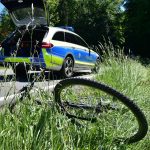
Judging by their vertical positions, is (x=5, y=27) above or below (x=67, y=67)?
above

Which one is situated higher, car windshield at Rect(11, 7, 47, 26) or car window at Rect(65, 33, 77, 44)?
car windshield at Rect(11, 7, 47, 26)

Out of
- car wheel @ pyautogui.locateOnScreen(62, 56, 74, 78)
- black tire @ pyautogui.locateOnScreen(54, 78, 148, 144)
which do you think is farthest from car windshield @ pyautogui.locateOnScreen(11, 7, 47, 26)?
black tire @ pyautogui.locateOnScreen(54, 78, 148, 144)

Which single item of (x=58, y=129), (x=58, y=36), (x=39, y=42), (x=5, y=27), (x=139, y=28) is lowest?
(x=58, y=129)

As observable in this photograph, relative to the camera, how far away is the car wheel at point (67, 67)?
1205 centimetres

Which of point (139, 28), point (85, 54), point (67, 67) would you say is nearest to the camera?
point (67, 67)

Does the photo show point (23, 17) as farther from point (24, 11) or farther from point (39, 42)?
point (39, 42)

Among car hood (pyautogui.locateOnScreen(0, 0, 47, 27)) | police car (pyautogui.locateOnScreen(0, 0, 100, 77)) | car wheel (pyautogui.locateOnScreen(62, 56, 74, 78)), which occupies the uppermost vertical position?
car hood (pyautogui.locateOnScreen(0, 0, 47, 27))

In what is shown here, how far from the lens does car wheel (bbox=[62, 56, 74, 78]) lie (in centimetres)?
1205

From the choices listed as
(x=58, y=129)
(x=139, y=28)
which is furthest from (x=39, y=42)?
(x=139, y=28)

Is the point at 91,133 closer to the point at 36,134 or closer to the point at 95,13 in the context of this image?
the point at 36,134

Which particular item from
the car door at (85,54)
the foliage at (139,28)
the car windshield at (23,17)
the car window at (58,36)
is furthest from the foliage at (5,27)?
the foliage at (139,28)

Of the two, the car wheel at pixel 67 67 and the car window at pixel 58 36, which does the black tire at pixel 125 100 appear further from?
the car wheel at pixel 67 67

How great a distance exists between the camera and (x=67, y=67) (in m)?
12.3

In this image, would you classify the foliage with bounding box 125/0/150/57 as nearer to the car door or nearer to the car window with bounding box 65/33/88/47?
the car door
